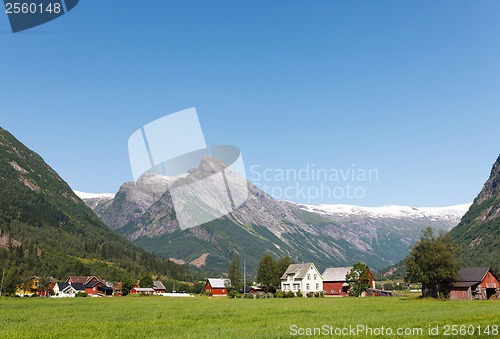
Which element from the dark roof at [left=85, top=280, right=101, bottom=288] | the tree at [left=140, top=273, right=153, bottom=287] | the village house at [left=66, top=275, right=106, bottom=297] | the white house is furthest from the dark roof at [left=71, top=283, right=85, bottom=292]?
the white house

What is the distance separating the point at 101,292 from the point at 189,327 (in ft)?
538

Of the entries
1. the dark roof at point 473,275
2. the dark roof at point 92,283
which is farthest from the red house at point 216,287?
the dark roof at point 473,275

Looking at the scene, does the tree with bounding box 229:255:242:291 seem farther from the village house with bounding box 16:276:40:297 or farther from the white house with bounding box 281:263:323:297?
the village house with bounding box 16:276:40:297

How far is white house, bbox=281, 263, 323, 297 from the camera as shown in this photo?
135 m

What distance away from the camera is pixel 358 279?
121 metres

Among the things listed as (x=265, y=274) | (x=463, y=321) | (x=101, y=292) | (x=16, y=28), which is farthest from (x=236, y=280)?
(x=16, y=28)

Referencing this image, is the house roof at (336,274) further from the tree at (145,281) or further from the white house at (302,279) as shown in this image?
the tree at (145,281)

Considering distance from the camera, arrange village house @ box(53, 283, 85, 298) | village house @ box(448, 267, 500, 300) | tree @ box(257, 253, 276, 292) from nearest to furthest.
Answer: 1. village house @ box(448, 267, 500, 300)
2. tree @ box(257, 253, 276, 292)
3. village house @ box(53, 283, 85, 298)

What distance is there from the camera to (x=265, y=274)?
138125 millimetres

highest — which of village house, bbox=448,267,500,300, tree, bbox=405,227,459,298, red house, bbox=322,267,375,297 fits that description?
tree, bbox=405,227,459,298

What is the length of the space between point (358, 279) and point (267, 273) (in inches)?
1127

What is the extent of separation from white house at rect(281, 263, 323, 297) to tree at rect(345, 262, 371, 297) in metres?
15.1

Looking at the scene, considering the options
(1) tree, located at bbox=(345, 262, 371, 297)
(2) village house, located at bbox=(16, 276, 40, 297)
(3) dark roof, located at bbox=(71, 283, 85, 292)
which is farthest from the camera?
(3) dark roof, located at bbox=(71, 283, 85, 292)

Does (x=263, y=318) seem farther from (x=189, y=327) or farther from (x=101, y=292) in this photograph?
(x=101, y=292)
